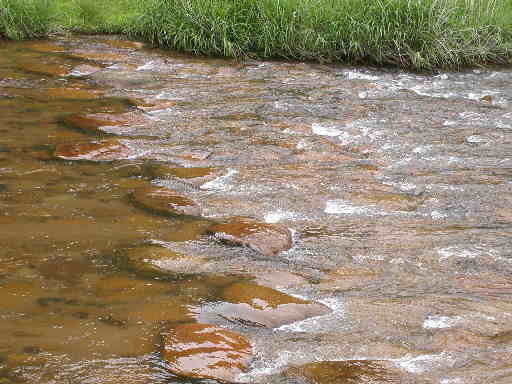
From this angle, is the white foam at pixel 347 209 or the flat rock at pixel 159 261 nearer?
the flat rock at pixel 159 261

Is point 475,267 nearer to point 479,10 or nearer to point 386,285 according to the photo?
point 386,285

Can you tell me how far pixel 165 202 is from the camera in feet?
15.3

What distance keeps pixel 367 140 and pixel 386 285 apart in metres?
2.75

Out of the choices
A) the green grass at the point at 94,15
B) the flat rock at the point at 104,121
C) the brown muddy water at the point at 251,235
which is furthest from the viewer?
the green grass at the point at 94,15

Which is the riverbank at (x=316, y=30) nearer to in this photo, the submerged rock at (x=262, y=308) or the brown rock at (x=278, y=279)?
the brown rock at (x=278, y=279)

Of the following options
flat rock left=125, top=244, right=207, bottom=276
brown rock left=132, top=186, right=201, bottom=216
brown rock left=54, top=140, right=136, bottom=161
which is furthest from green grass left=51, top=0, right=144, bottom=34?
flat rock left=125, top=244, right=207, bottom=276

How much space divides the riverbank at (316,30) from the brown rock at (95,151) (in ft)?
12.6

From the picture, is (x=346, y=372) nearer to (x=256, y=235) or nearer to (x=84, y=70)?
(x=256, y=235)

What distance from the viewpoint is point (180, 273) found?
3768 millimetres

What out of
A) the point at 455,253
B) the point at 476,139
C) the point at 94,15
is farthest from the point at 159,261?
the point at 94,15

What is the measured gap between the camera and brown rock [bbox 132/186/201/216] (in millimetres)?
4582

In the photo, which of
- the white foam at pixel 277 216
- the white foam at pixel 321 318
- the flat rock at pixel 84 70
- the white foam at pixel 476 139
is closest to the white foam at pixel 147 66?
the flat rock at pixel 84 70

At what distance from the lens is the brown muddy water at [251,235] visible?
3068mm

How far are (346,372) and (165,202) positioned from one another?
2063 millimetres
